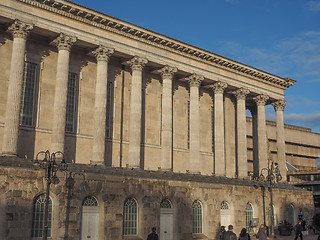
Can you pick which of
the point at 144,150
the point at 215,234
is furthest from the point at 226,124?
the point at 215,234

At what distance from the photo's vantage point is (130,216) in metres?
30.6

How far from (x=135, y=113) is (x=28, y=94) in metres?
9.61

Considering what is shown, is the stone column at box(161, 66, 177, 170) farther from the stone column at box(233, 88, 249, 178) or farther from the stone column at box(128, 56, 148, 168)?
the stone column at box(233, 88, 249, 178)

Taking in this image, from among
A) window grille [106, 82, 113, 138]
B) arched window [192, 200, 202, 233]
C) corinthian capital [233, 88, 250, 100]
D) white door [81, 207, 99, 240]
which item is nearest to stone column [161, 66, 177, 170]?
arched window [192, 200, 202, 233]

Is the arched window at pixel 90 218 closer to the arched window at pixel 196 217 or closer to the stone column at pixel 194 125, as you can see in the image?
the arched window at pixel 196 217

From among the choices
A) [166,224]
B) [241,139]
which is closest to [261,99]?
[241,139]

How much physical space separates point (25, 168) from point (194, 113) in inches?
816

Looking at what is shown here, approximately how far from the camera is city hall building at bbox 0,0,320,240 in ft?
91.7

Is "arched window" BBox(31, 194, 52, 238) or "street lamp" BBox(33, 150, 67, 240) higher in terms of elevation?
"street lamp" BBox(33, 150, 67, 240)

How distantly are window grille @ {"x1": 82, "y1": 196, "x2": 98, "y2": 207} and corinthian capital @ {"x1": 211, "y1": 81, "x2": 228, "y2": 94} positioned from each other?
2172 centimetres

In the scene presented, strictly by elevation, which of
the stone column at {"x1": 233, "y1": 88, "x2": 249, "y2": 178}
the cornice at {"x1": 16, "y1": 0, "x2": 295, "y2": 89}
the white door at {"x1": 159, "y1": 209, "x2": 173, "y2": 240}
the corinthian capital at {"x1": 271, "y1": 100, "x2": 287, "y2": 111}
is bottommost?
the white door at {"x1": 159, "y1": 209, "x2": 173, "y2": 240}

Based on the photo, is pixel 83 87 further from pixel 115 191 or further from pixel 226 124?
pixel 226 124

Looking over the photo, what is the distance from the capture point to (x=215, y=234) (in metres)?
36.1

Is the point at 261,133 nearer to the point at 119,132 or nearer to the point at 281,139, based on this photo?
the point at 281,139
